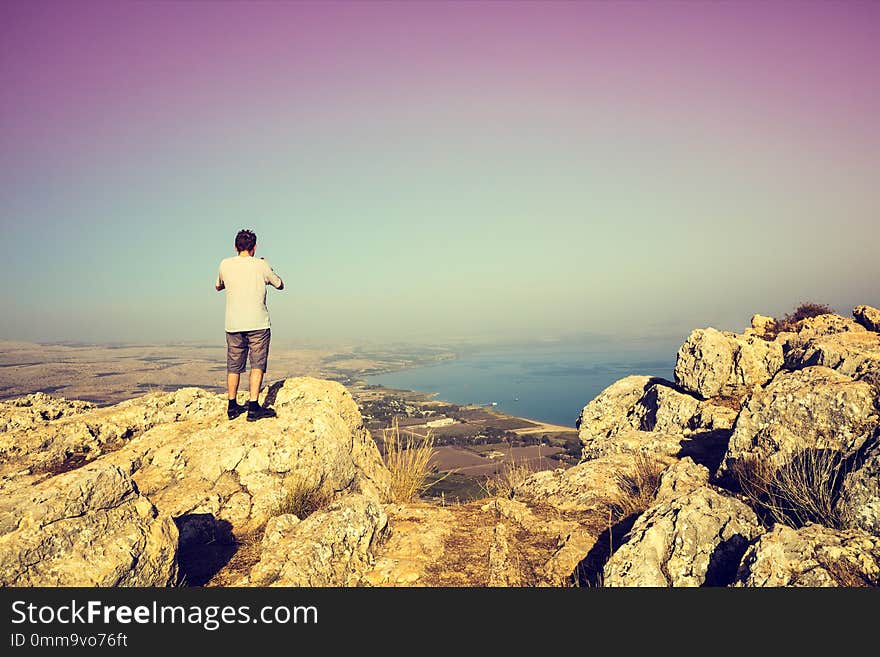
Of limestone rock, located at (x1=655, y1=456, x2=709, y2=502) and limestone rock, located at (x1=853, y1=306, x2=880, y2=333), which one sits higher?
limestone rock, located at (x1=853, y1=306, x2=880, y2=333)

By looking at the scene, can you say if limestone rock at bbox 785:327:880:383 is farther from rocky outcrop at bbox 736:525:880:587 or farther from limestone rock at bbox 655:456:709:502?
rocky outcrop at bbox 736:525:880:587

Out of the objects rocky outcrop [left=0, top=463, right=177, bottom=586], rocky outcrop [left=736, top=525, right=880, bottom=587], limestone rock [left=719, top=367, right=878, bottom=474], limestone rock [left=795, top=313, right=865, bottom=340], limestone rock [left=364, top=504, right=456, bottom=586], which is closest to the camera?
rocky outcrop [left=736, top=525, right=880, bottom=587]

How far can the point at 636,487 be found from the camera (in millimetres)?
6605

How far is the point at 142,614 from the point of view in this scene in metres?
3.48

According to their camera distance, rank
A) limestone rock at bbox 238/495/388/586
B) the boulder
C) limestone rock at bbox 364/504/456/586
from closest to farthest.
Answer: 1. limestone rock at bbox 238/495/388/586
2. limestone rock at bbox 364/504/456/586
3. the boulder

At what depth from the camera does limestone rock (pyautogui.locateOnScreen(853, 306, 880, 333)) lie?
421 inches

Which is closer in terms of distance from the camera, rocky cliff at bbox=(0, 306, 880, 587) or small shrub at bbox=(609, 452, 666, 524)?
rocky cliff at bbox=(0, 306, 880, 587)

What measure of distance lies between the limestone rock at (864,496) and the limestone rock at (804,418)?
2.57ft

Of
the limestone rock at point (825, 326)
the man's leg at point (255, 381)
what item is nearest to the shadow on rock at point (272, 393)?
the man's leg at point (255, 381)

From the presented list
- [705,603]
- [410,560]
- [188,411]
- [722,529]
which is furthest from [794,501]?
[188,411]

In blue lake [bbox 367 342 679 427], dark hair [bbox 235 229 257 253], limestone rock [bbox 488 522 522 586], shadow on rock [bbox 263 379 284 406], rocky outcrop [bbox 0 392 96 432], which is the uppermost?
dark hair [bbox 235 229 257 253]

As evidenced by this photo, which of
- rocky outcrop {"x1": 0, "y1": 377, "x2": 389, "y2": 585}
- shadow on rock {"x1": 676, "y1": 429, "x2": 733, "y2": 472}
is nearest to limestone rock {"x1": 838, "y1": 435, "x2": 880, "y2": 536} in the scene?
shadow on rock {"x1": 676, "y1": 429, "x2": 733, "y2": 472}

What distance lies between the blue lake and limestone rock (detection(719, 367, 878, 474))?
3879 centimetres

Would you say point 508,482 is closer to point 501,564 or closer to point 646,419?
point 501,564
